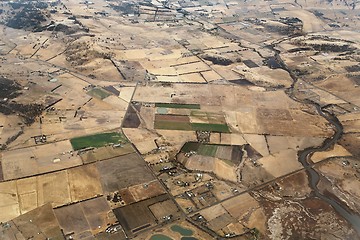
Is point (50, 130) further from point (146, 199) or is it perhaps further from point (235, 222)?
point (235, 222)

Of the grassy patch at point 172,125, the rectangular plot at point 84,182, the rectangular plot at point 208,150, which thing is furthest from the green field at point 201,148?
the rectangular plot at point 84,182

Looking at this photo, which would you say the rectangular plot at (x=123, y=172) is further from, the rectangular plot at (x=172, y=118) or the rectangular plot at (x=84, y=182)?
the rectangular plot at (x=172, y=118)

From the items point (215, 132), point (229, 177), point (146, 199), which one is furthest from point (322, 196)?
point (146, 199)

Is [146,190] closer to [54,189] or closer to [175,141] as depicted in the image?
[54,189]

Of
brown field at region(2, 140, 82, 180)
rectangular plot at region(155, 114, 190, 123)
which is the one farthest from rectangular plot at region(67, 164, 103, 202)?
rectangular plot at region(155, 114, 190, 123)

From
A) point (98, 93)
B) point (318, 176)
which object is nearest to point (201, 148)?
point (318, 176)

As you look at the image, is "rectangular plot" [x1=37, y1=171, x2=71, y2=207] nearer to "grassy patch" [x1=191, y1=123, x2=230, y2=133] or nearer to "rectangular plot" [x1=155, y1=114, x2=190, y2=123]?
"rectangular plot" [x1=155, y1=114, x2=190, y2=123]
